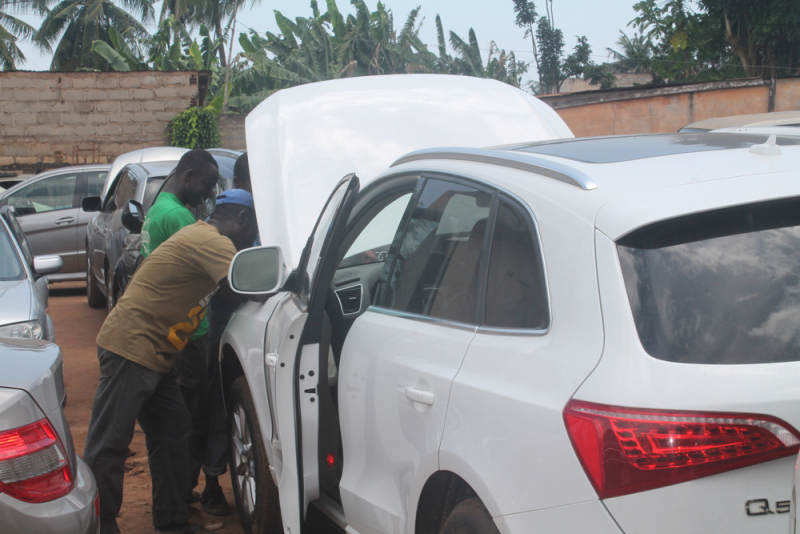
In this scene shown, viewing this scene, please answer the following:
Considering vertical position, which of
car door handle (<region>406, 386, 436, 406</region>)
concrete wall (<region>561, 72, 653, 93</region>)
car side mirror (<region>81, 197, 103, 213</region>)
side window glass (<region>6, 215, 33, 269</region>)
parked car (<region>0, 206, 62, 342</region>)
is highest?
concrete wall (<region>561, 72, 653, 93</region>)

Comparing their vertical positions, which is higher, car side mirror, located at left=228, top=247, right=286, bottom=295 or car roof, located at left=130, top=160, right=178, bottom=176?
car roof, located at left=130, top=160, right=178, bottom=176

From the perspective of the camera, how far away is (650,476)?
157cm

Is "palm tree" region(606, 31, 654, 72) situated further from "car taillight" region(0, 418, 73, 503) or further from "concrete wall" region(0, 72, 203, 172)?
"car taillight" region(0, 418, 73, 503)

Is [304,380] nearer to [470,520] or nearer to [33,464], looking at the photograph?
[33,464]

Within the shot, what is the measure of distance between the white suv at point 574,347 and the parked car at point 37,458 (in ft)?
2.59

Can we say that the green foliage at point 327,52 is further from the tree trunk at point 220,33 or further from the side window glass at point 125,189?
the side window glass at point 125,189

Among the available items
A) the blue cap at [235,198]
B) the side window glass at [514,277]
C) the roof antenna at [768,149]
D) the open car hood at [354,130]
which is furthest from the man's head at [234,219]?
the roof antenna at [768,149]

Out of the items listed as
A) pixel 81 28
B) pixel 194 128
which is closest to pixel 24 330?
pixel 194 128

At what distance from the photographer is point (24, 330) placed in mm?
4941

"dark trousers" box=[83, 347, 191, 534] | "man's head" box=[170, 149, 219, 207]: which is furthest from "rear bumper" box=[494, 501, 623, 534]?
"man's head" box=[170, 149, 219, 207]

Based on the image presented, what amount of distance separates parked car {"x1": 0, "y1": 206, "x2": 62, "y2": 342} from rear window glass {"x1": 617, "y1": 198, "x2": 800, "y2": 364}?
4.37m

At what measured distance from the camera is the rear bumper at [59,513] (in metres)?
2.28

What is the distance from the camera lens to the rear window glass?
5.44ft

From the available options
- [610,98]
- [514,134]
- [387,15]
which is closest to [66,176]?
[514,134]
